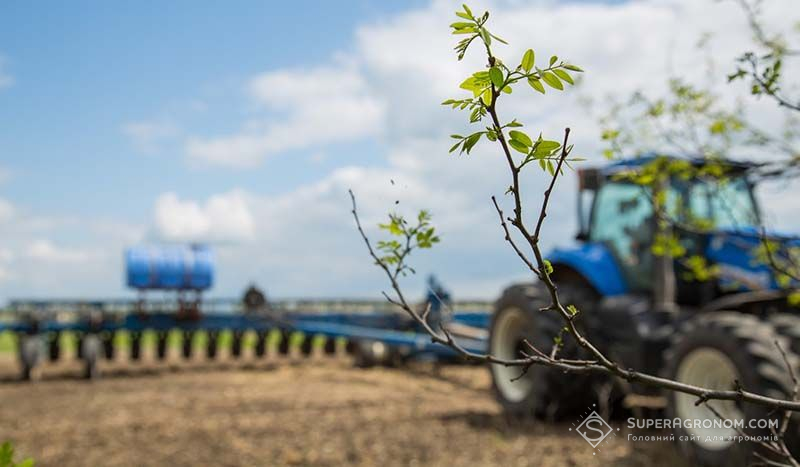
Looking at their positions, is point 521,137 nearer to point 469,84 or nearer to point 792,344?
point 469,84

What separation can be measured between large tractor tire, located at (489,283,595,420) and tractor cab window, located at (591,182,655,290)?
49 centimetres

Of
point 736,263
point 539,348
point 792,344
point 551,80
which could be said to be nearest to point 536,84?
point 551,80

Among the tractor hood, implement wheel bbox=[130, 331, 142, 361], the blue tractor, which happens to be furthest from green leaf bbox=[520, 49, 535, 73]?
implement wheel bbox=[130, 331, 142, 361]

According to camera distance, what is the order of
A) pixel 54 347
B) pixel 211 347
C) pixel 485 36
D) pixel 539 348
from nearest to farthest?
pixel 485 36 → pixel 539 348 → pixel 54 347 → pixel 211 347

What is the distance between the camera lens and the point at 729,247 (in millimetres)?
6367

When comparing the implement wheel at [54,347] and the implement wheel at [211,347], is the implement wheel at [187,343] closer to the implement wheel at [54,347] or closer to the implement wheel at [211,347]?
the implement wheel at [211,347]

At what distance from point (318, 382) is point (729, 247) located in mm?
5590

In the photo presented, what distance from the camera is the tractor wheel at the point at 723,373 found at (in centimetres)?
452

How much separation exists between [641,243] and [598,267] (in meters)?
0.50

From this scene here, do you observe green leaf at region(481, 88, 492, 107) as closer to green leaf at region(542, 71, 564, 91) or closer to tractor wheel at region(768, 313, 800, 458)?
green leaf at region(542, 71, 564, 91)

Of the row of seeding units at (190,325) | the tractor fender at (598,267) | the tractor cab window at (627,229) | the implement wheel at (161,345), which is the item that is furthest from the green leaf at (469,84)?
the implement wheel at (161,345)

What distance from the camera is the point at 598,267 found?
280 inches

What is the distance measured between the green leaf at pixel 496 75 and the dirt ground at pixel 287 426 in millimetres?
4451

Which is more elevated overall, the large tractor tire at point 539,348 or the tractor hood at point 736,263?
the tractor hood at point 736,263
